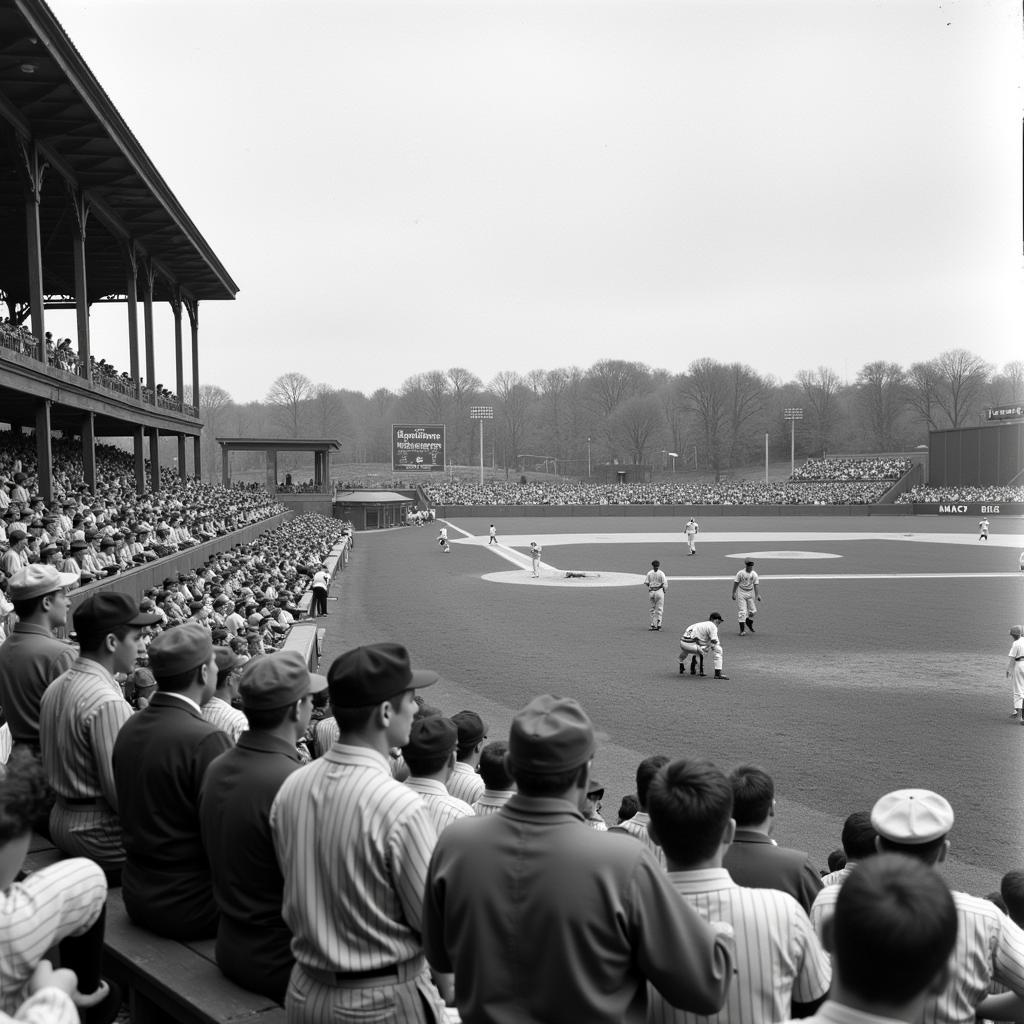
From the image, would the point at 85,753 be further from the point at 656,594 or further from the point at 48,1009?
the point at 656,594

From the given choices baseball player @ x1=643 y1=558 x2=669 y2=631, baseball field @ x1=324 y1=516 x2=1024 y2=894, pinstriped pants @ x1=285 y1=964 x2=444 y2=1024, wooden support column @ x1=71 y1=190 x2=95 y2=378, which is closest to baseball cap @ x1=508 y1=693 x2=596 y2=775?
pinstriped pants @ x1=285 y1=964 x2=444 y2=1024

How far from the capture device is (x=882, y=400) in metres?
133

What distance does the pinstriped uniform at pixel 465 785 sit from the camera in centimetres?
561

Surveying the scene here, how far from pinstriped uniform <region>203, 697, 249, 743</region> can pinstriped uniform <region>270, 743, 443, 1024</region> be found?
2098 mm

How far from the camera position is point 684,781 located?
2.76 metres

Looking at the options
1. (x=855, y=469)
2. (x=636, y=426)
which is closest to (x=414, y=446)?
(x=855, y=469)

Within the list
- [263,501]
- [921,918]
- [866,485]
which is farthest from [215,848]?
[866,485]

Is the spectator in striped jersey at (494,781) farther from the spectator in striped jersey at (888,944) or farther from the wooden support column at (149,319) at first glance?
the wooden support column at (149,319)

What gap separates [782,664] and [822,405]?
128929mm

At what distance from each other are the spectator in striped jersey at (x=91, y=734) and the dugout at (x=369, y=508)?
207ft

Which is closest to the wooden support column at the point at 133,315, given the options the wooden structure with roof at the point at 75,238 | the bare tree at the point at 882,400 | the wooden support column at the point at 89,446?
the wooden structure with roof at the point at 75,238

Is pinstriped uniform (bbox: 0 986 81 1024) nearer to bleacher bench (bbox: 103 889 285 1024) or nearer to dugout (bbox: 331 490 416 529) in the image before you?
bleacher bench (bbox: 103 889 285 1024)

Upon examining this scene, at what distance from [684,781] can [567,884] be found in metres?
0.51

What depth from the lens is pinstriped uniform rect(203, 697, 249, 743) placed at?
16.5 ft
